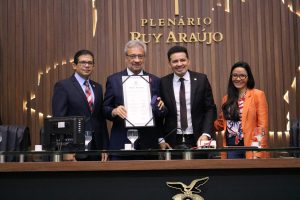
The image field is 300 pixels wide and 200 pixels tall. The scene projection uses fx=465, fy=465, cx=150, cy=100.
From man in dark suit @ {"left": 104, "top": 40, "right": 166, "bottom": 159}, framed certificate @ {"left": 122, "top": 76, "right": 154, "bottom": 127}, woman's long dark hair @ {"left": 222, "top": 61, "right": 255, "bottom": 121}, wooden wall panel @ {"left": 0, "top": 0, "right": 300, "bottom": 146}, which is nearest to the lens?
framed certificate @ {"left": 122, "top": 76, "right": 154, "bottom": 127}

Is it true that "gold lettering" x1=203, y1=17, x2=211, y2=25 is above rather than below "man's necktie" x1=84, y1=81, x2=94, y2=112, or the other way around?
above

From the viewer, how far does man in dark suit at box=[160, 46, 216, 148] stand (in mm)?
3939

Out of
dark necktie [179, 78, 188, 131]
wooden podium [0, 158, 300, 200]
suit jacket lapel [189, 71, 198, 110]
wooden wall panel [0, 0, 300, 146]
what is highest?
wooden wall panel [0, 0, 300, 146]

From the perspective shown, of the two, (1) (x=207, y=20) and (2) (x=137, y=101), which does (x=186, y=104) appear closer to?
(2) (x=137, y=101)

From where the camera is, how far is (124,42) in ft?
19.2

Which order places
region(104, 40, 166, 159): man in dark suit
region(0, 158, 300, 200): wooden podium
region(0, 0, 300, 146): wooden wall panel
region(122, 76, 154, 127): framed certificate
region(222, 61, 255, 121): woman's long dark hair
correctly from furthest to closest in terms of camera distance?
region(0, 0, 300, 146): wooden wall panel → region(222, 61, 255, 121): woman's long dark hair → region(104, 40, 166, 159): man in dark suit → region(122, 76, 154, 127): framed certificate → region(0, 158, 300, 200): wooden podium

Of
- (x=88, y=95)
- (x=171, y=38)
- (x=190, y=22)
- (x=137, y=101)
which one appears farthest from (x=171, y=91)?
(x=190, y=22)

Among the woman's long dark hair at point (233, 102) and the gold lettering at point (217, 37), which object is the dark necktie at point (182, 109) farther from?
the gold lettering at point (217, 37)

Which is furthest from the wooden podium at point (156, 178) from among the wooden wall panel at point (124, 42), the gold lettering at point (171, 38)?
the gold lettering at point (171, 38)

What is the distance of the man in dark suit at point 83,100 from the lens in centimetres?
398

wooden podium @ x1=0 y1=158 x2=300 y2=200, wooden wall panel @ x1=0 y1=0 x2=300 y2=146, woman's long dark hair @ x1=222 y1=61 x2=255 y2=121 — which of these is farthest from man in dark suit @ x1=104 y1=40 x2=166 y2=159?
wooden wall panel @ x1=0 y1=0 x2=300 y2=146

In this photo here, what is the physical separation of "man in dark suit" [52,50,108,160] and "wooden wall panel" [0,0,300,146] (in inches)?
66.3

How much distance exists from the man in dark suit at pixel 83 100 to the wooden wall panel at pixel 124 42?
66.3 inches

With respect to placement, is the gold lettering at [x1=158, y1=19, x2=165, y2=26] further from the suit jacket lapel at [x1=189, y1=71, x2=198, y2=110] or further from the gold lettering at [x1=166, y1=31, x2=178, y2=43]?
the suit jacket lapel at [x1=189, y1=71, x2=198, y2=110]
